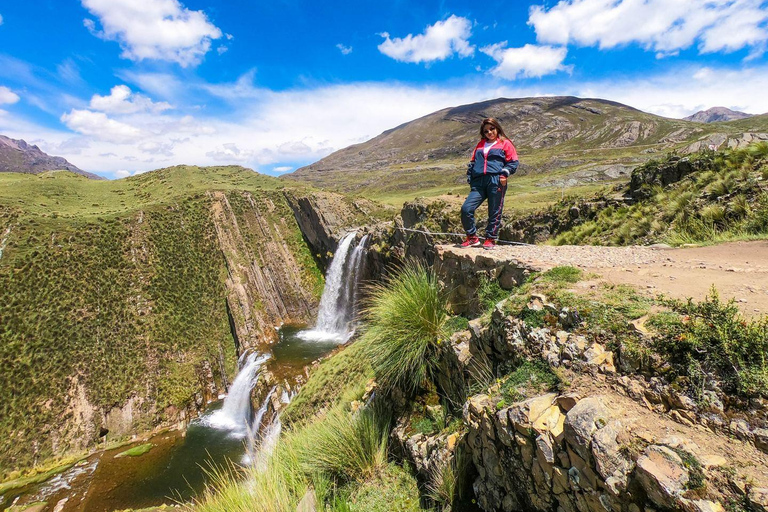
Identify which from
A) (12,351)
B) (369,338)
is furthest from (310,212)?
(369,338)

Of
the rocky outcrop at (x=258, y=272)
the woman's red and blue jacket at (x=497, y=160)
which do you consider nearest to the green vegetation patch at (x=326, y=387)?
the woman's red and blue jacket at (x=497, y=160)

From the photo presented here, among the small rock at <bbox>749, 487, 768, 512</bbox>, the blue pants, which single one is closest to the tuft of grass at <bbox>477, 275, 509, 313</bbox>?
the blue pants

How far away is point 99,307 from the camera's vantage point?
27.4 meters

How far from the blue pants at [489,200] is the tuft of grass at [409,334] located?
2.40 meters

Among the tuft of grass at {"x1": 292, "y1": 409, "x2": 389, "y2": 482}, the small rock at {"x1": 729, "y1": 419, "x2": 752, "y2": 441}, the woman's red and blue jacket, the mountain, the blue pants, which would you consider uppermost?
the mountain

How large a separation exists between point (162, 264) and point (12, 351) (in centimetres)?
1243

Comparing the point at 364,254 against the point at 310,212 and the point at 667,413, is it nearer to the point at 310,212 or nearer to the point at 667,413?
the point at 310,212

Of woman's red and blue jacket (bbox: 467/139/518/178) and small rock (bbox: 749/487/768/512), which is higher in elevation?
woman's red and blue jacket (bbox: 467/139/518/178)

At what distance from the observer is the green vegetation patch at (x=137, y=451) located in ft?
65.9

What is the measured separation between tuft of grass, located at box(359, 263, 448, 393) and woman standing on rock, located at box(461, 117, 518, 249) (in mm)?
2386

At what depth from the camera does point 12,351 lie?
22.7 meters

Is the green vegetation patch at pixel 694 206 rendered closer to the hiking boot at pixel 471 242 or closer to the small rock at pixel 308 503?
the hiking boot at pixel 471 242

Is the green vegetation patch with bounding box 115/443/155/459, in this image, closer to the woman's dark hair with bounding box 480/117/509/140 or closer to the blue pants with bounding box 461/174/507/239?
the blue pants with bounding box 461/174/507/239

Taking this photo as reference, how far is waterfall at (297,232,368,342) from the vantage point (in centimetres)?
A: 2878
